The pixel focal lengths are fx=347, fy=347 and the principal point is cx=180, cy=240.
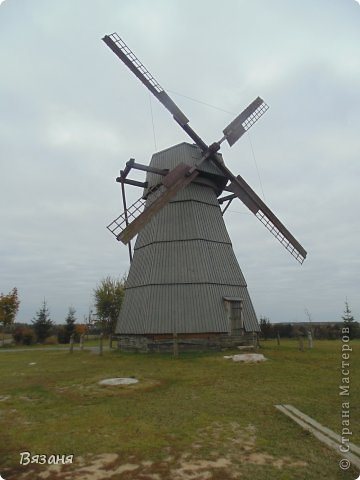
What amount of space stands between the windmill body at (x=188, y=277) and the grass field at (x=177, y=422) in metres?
4.42

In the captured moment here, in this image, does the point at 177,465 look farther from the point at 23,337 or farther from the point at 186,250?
the point at 23,337

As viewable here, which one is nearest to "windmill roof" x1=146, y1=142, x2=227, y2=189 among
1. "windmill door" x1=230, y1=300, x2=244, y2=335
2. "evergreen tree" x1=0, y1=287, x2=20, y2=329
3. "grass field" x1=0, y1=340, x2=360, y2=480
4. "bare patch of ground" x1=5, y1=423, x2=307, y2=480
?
Answer: "windmill door" x1=230, y1=300, x2=244, y2=335

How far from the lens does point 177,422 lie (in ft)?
21.6

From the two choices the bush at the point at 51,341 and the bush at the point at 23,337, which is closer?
the bush at the point at 23,337

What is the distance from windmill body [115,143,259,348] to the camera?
662 inches

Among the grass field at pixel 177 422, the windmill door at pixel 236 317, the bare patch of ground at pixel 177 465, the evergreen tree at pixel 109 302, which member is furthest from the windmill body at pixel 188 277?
the evergreen tree at pixel 109 302

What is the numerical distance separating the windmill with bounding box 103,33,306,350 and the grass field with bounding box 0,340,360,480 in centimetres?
451

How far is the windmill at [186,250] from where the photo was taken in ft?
55.2

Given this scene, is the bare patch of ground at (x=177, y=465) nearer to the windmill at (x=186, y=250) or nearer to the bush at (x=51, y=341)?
the windmill at (x=186, y=250)

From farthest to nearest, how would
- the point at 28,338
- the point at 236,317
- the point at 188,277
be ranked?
the point at 28,338
the point at 236,317
the point at 188,277

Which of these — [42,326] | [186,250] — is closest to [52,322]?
[42,326]

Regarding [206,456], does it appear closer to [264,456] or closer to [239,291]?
[264,456]

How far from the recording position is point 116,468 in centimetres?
471

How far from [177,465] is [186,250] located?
13795 millimetres
